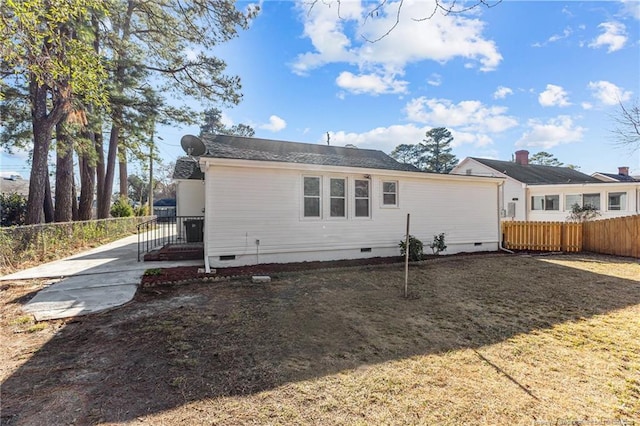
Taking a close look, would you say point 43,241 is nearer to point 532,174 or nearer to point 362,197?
point 362,197

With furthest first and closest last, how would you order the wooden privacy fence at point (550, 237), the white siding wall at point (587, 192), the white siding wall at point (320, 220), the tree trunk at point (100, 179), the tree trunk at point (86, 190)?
1. the white siding wall at point (587, 192)
2. the tree trunk at point (100, 179)
3. the tree trunk at point (86, 190)
4. the wooden privacy fence at point (550, 237)
5. the white siding wall at point (320, 220)

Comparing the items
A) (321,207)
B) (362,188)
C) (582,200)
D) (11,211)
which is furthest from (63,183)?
(582,200)

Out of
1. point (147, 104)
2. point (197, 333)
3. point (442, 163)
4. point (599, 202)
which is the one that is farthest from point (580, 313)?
point (442, 163)

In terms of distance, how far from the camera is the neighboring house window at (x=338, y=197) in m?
8.91

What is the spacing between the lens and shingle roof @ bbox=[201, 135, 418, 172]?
933cm

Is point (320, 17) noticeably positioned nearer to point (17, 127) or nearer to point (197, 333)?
point (197, 333)

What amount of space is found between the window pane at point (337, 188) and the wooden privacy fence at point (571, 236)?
304 inches

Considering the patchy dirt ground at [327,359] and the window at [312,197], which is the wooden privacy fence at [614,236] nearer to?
the patchy dirt ground at [327,359]

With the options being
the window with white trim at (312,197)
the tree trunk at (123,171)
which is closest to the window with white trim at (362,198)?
the window with white trim at (312,197)

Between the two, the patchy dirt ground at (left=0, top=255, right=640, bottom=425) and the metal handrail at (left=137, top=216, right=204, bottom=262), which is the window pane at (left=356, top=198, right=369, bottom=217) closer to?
the patchy dirt ground at (left=0, top=255, right=640, bottom=425)

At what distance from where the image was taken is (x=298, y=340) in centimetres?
381

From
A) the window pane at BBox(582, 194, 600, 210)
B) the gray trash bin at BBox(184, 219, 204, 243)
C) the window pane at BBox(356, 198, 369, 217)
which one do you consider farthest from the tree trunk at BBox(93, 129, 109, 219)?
the window pane at BBox(582, 194, 600, 210)

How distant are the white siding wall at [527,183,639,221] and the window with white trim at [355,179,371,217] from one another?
15.8 m

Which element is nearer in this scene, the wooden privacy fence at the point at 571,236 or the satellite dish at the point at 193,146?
the satellite dish at the point at 193,146
